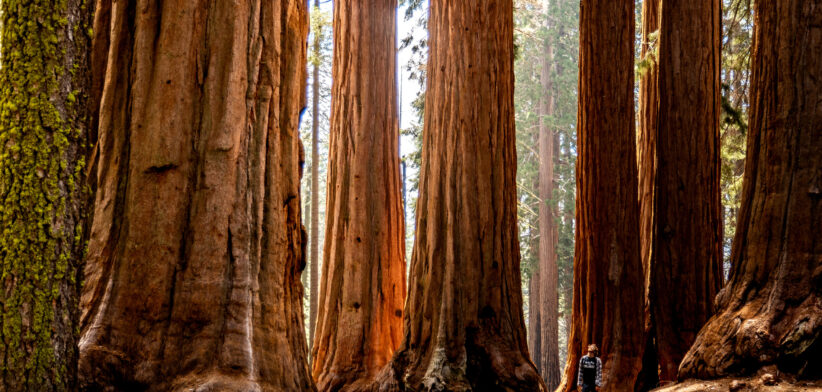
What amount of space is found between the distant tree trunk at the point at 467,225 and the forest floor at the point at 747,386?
2819 mm

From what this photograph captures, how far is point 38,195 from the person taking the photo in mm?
4281

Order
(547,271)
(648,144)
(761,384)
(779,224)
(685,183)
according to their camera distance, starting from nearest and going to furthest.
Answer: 1. (761,384)
2. (779,224)
3. (685,183)
4. (648,144)
5. (547,271)

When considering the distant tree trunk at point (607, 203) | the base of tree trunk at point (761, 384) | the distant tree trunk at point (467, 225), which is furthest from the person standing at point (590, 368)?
the base of tree trunk at point (761, 384)

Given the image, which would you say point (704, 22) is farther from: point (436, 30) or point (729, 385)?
point (729, 385)

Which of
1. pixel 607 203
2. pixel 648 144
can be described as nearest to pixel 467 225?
pixel 607 203

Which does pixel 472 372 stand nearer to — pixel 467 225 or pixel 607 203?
pixel 467 225

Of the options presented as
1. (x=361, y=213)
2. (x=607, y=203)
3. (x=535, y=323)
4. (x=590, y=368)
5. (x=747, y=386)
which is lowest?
(x=535, y=323)

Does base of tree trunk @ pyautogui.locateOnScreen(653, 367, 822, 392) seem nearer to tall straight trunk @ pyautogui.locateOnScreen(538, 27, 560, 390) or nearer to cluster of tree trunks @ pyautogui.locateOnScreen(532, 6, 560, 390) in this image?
tall straight trunk @ pyautogui.locateOnScreen(538, 27, 560, 390)

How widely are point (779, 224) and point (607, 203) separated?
18.6 feet

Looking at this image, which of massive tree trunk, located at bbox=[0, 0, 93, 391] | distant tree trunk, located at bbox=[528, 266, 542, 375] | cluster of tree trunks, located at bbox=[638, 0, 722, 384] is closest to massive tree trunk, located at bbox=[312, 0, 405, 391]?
cluster of tree trunks, located at bbox=[638, 0, 722, 384]

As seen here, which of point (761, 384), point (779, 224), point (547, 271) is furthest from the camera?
point (547, 271)

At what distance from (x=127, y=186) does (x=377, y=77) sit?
274 inches

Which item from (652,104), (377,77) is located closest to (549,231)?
(652,104)

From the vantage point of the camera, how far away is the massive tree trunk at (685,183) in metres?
10.7
